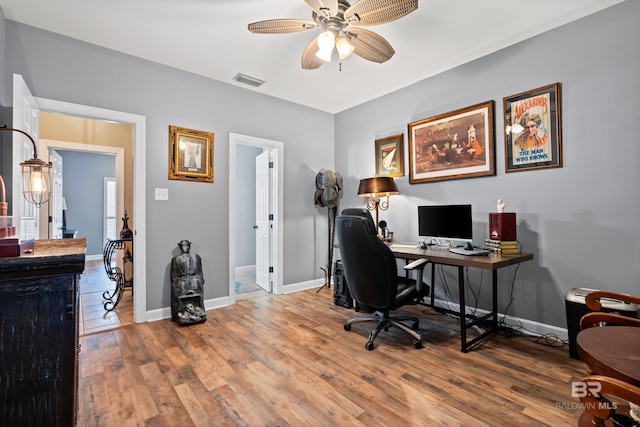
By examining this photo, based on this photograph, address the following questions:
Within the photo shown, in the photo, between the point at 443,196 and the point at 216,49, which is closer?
the point at 216,49

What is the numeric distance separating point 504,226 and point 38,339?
10.1 feet

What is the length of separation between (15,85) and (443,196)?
384cm

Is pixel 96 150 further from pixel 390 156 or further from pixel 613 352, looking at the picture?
pixel 613 352

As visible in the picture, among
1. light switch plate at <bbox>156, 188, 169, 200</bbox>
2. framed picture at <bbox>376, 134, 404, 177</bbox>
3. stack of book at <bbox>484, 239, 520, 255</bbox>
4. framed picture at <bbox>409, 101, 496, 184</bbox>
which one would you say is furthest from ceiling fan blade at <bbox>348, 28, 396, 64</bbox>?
light switch plate at <bbox>156, 188, 169, 200</bbox>

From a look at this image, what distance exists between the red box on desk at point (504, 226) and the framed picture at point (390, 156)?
4.70 ft

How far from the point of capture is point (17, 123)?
2.04m

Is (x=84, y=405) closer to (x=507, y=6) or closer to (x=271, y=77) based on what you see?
(x=271, y=77)

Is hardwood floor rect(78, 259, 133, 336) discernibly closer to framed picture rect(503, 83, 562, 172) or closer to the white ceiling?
the white ceiling

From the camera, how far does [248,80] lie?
3.64 meters

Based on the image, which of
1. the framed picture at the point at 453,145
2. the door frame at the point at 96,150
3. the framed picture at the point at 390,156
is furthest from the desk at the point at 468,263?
the door frame at the point at 96,150

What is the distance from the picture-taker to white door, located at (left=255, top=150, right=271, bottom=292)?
435 cm

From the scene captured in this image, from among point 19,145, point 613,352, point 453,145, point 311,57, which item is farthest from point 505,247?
point 19,145

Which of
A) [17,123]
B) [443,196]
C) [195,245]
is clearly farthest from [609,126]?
[17,123]

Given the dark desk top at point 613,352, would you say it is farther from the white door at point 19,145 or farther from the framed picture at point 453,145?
the white door at point 19,145
